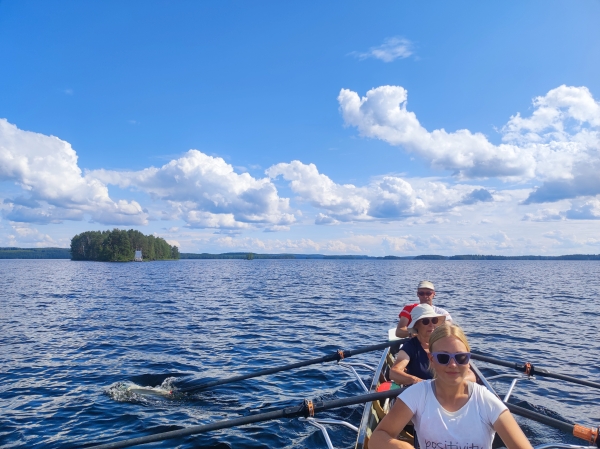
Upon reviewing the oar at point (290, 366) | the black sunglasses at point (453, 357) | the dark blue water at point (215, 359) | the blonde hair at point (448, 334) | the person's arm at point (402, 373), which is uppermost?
the blonde hair at point (448, 334)

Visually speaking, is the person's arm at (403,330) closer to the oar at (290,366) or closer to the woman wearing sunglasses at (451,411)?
the oar at (290,366)

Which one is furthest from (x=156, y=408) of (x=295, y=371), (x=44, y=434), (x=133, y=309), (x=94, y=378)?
(x=133, y=309)

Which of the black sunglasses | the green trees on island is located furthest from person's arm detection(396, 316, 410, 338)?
the green trees on island

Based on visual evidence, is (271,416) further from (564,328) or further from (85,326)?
(564,328)

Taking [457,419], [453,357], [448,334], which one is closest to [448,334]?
[448,334]

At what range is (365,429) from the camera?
609 centimetres

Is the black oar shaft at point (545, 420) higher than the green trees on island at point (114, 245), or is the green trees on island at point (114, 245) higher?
the green trees on island at point (114, 245)

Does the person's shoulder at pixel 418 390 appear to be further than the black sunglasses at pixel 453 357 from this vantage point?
Yes

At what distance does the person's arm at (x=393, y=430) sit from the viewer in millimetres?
3545

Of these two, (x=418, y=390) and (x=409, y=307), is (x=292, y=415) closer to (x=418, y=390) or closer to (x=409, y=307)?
(x=418, y=390)

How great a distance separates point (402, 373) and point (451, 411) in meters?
2.71

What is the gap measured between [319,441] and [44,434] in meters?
5.56

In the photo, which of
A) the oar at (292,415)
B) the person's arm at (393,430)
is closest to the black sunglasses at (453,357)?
the person's arm at (393,430)

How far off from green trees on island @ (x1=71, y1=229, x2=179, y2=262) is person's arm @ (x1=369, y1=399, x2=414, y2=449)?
142 m
